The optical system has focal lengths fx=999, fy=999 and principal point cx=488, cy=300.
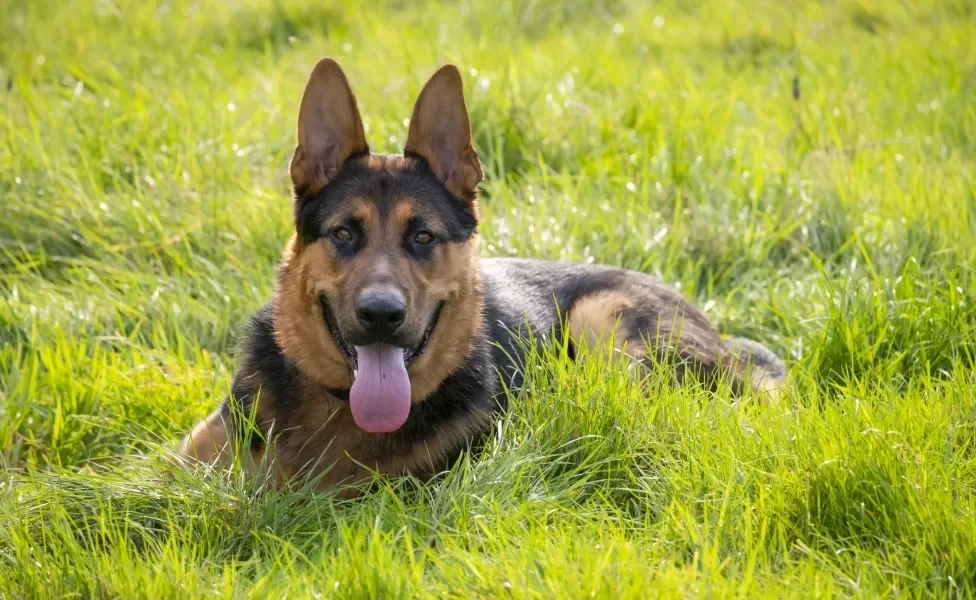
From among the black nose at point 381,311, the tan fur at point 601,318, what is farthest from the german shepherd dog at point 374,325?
the tan fur at point 601,318

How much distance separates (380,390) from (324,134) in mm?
1117

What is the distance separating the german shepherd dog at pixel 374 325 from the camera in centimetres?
370

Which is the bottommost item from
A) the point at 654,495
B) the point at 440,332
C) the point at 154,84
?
the point at 654,495

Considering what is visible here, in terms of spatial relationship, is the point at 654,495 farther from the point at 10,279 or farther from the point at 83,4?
the point at 83,4

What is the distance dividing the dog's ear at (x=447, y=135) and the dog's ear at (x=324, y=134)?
0.25 meters

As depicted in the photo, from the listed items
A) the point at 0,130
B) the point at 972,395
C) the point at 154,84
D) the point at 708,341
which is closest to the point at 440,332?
the point at 708,341

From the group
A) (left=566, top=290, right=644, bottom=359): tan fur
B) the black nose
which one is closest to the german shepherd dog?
the black nose

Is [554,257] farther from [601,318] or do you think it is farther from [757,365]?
[757,365]

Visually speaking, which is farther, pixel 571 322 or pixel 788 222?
pixel 788 222

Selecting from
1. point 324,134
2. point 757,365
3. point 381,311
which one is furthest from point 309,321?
point 757,365

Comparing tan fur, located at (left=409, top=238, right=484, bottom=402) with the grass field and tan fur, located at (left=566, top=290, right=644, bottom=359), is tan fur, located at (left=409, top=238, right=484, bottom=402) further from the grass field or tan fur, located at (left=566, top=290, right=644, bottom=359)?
tan fur, located at (left=566, top=290, right=644, bottom=359)

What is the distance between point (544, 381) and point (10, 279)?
10.7 feet

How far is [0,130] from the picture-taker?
6.30m

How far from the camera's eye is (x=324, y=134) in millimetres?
4082
